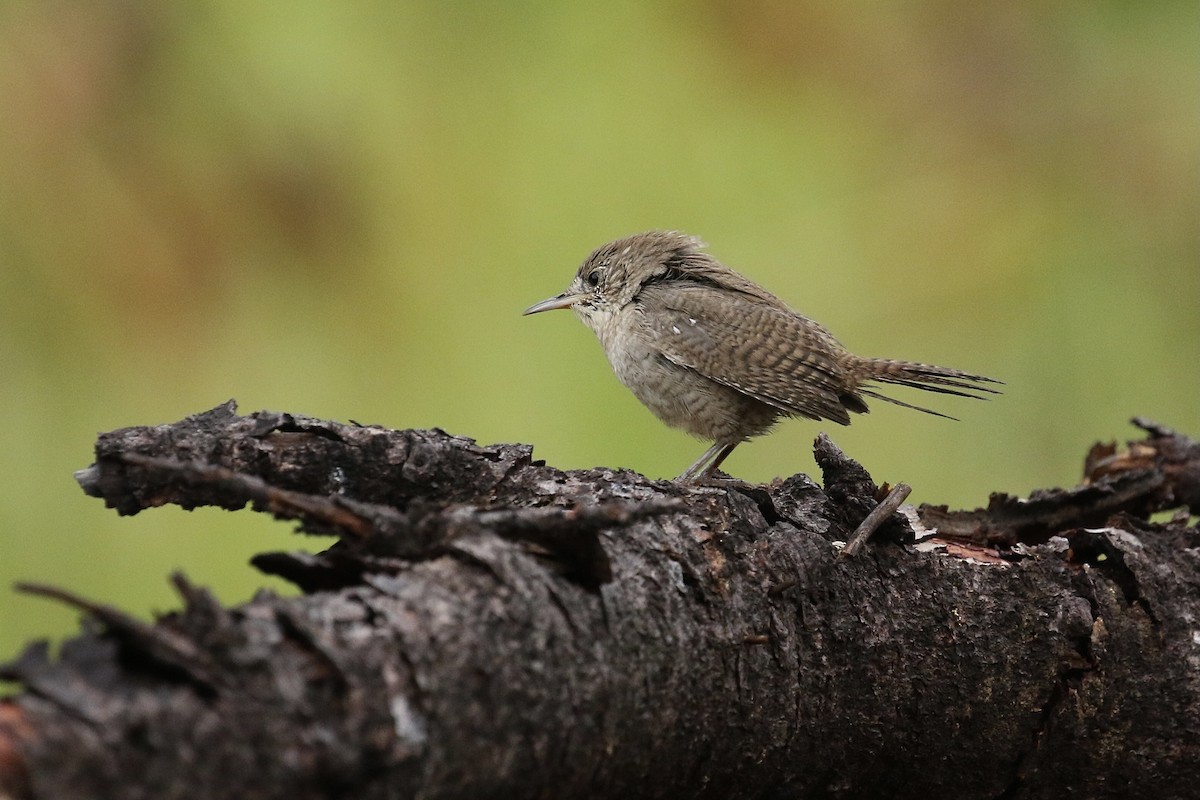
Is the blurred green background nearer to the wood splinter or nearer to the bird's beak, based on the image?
the bird's beak

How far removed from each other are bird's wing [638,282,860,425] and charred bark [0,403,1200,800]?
1.02 metres

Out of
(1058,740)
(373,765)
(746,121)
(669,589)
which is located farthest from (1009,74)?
(373,765)

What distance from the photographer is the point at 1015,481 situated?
15.2ft

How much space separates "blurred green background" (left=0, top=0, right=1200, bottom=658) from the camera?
3.94 m

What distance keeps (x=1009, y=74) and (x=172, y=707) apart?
171 inches

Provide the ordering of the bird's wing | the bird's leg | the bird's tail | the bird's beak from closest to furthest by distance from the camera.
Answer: the bird's tail
the bird's wing
the bird's leg
the bird's beak

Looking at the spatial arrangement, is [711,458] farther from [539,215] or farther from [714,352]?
[539,215]

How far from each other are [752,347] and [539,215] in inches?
42.8

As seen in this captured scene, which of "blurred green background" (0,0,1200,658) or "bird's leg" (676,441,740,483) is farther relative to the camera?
"bird's leg" (676,441,740,483)

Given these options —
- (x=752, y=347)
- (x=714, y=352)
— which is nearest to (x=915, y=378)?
(x=752, y=347)

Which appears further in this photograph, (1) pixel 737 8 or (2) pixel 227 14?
(1) pixel 737 8

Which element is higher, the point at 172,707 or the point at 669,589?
the point at 669,589

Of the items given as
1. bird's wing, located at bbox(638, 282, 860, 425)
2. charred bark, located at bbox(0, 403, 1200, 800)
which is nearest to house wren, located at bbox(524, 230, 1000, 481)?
bird's wing, located at bbox(638, 282, 860, 425)

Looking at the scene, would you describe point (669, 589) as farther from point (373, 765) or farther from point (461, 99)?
point (461, 99)
